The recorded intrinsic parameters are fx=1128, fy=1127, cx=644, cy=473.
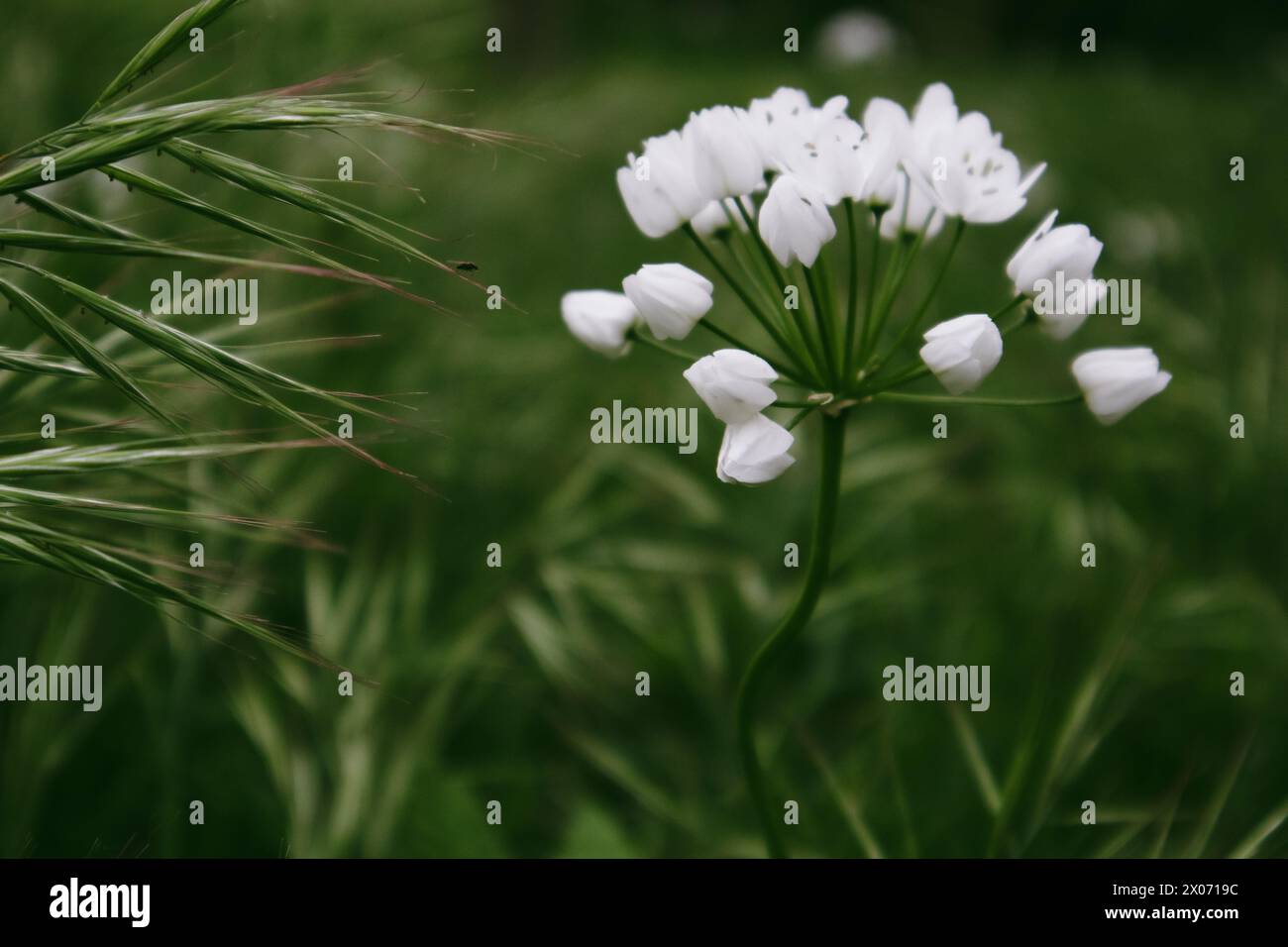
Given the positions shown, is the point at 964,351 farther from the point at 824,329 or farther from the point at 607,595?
the point at 607,595

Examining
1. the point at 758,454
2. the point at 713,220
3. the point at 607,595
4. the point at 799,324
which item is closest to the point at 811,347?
the point at 799,324

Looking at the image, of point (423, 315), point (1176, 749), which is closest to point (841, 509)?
point (1176, 749)

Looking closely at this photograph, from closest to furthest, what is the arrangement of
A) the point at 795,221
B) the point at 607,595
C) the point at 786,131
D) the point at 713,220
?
the point at 795,221, the point at 786,131, the point at 713,220, the point at 607,595

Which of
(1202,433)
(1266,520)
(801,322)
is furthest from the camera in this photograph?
(1202,433)

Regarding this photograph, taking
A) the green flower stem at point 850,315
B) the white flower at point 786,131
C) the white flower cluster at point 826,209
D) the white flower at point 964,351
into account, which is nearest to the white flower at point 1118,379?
the white flower cluster at point 826,209

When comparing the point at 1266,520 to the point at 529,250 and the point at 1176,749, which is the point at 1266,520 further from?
the point at 529,250
